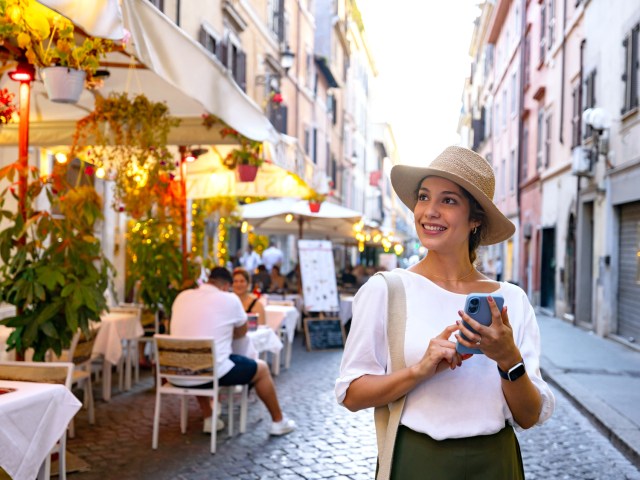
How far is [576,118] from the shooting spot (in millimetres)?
19500

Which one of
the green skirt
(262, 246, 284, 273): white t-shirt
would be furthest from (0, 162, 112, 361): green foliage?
(262, 246, 284, 273): white t-shirt

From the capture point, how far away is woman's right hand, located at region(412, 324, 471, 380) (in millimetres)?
2209

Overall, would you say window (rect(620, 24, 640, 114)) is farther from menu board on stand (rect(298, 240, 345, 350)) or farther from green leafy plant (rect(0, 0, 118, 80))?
green leafy plant (rect(0, 0, 118, 80))

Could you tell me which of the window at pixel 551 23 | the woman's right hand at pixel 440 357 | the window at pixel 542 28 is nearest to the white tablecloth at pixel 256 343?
the woman's right hand at pixel 440 357

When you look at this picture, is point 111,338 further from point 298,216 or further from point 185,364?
point 298,216

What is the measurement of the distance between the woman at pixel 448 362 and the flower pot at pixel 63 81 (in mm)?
4027

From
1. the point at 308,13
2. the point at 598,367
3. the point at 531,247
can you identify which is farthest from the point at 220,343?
the point at 308,13

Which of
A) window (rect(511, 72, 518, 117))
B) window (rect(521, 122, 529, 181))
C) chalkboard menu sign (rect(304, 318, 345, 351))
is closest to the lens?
chalkboard menu sign (rect(304, 318, 345, 351))

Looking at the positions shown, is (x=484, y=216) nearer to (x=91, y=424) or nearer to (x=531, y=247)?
(x=91, y=424)

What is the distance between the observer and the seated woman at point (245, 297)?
31.0 ft

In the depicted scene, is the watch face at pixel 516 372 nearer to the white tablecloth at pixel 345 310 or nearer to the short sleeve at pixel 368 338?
the short sleeve at pixel 368 338

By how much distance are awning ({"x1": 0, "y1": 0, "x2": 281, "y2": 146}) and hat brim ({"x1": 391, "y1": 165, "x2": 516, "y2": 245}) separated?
1993 millimetres

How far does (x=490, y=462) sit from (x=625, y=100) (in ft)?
45.0

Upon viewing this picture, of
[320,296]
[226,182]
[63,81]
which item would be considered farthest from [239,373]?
[320,296]
